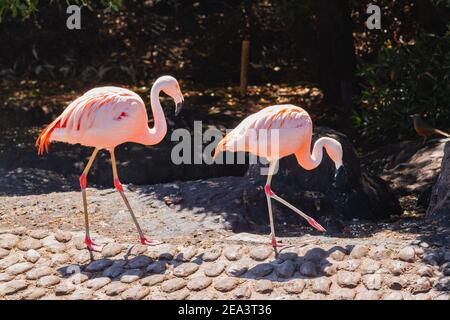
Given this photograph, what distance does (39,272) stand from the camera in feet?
21.6

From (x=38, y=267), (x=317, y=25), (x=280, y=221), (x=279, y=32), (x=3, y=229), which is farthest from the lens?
(x=279, y=32)

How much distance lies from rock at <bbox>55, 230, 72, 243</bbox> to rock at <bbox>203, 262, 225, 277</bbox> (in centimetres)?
122

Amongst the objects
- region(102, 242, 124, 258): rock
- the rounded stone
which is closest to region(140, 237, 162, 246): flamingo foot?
region(102, 242, 124, 258): rock

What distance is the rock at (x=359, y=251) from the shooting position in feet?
21.0

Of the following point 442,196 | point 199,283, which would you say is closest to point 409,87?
point 442,196

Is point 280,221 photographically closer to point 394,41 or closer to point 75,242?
point 75,242

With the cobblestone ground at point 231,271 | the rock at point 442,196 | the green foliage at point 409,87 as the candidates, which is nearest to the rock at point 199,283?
the cobblestone ground at point 231,271

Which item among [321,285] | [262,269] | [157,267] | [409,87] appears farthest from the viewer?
[409,87]

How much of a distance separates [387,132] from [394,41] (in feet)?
5.92

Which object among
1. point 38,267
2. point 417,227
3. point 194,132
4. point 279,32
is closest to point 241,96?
point 279,32

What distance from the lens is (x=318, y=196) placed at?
7.91m

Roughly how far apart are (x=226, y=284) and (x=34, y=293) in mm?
1351

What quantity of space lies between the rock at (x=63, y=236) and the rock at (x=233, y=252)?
1282 mm

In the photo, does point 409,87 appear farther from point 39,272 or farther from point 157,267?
point 39,272
